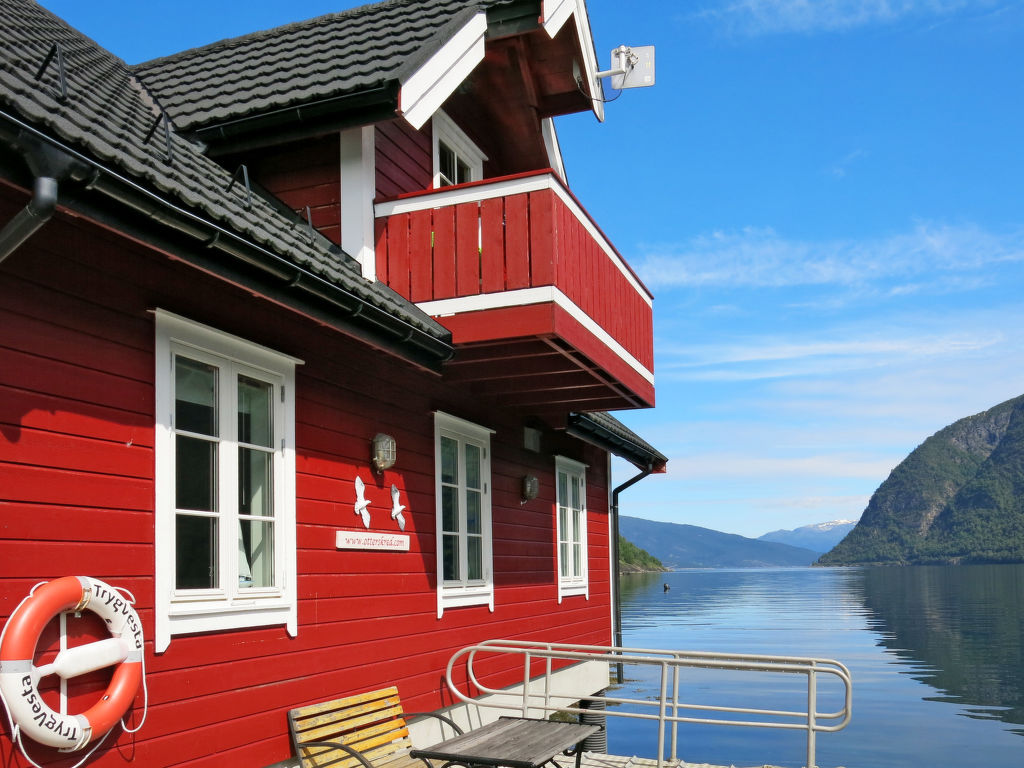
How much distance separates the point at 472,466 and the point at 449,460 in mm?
570

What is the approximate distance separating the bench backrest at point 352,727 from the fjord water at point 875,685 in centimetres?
978

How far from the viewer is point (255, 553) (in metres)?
6.32

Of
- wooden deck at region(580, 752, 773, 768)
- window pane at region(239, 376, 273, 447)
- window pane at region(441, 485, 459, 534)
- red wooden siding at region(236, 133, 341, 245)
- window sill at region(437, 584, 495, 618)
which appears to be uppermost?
red wooden siding at region(236, 133, 341, 245)

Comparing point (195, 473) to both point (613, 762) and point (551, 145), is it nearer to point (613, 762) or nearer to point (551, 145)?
point (613, 762)

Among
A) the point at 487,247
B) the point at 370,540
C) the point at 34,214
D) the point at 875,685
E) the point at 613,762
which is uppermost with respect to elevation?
the point at 487,247

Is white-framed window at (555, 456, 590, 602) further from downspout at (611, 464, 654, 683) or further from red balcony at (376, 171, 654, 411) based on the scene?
red balcony at (376, 171, 654, 411)

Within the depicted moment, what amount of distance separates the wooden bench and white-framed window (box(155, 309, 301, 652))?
0.59m

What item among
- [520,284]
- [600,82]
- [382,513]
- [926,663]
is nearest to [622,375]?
[520,284]

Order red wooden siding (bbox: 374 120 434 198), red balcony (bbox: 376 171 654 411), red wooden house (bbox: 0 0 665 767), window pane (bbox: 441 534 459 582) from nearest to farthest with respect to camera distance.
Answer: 1. red wooden house (bbox: 0 0 665 767)
2. red balcony (bbox: 376 171 654 411)
3. red wooden siding (bbox: 374 120 434 198)
4. window pane (bbox: 441 534 459 582)

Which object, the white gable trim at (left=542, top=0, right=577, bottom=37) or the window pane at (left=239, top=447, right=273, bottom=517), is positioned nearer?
the window pane at (left=239, top=447, right=273, bottom=517)

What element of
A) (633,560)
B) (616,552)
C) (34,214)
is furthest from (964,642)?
(633,560)

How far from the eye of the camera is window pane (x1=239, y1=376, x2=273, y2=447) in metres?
6.28

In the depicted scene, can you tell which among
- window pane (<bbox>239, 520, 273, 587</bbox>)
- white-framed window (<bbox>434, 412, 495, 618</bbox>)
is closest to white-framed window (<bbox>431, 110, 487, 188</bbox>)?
white-framed window (<bbox>434, 412, 495, 618</bbox>)

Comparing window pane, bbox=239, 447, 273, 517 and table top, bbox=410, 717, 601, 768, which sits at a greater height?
window pane, bbox=239, 447, 273, 517
